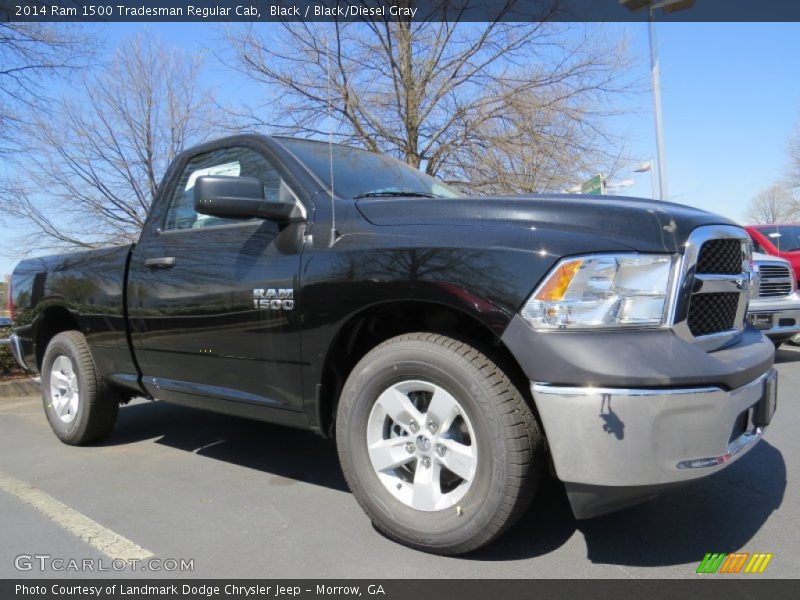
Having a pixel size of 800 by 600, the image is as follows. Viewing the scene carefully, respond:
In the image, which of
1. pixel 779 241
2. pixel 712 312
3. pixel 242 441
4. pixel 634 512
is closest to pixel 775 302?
pixel 779 241

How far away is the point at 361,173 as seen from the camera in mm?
3607

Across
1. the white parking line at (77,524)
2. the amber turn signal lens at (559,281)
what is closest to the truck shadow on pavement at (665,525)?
the amber turn signal lens at (559,281)

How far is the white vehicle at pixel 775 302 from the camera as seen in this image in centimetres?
695

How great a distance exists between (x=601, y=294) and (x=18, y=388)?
7.10m

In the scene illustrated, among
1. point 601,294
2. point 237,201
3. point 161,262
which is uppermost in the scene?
point 237,201

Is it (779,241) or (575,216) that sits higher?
(575,216)

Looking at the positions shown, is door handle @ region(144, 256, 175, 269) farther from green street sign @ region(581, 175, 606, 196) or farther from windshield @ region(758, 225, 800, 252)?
windshield @ region(758, 225, 800, 252)

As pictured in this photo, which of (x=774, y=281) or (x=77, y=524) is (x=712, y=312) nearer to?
(x=77, y=524)

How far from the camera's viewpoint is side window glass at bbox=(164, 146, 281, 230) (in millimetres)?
3495

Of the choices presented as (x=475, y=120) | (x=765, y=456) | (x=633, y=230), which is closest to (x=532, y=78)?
(x=475, y=120)

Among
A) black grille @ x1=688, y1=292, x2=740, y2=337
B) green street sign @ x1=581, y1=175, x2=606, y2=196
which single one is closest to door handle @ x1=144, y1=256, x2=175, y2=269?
black grille @ x1=688, y1=292, x2=740, y2=337

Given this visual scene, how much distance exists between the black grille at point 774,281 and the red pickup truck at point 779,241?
1163 mm

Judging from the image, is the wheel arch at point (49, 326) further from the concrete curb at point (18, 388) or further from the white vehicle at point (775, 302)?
the white vehicle at point (775, 302)
